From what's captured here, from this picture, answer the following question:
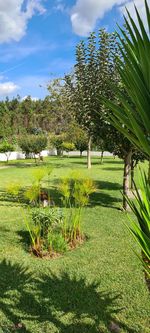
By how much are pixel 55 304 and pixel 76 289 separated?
19.8 inches

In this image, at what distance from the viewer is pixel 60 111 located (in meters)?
25.3

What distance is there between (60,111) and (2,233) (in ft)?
63.5

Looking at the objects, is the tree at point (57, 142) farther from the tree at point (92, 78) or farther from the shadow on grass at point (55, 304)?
the shadow on grass at point (55, 304)

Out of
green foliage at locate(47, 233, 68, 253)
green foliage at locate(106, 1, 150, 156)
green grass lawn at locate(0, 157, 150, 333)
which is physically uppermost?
green foliage at locate(106, 1, 150, 156)

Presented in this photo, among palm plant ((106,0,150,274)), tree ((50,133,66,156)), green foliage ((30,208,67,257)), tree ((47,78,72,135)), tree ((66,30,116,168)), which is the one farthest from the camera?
tree ((50,133,66,156))

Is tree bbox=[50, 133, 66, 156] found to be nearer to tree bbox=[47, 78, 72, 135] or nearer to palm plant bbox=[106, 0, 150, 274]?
tree bbox=[47, 78, 72, 135]

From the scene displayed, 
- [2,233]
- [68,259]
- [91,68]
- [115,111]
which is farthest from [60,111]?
[115,111]

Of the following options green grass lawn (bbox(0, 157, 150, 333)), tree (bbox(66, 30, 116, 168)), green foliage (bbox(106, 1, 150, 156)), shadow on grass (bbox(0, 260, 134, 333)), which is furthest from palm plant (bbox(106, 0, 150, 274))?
tree (bbox(66, 30, 116, 168))

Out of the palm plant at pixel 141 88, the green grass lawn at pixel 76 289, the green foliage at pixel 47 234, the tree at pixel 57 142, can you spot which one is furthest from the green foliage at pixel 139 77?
the tree at pixel 57 142

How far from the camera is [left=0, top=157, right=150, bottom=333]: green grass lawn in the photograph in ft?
11.3

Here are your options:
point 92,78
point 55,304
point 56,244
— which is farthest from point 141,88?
point 92,78

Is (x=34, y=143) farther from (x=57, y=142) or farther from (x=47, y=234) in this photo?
(x=47, y=234)

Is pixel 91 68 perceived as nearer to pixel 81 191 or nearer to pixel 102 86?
pixel 102 86

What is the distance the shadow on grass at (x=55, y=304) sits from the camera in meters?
3.38
